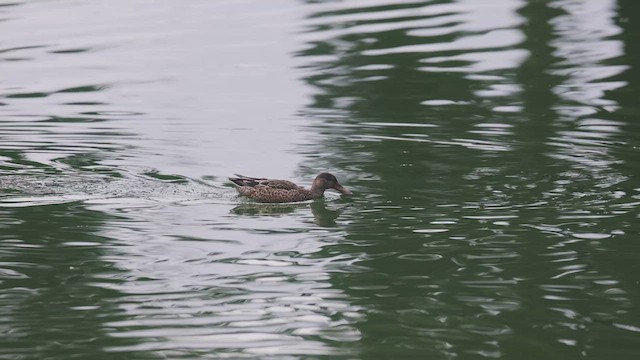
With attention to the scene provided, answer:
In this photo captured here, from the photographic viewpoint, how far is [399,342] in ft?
24.9

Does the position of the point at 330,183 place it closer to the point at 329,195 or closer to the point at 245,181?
the point at 329,195

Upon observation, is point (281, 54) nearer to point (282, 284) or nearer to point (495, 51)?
point (495, 51)

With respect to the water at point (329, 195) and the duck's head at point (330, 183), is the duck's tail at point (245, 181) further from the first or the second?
the duck's head at point (330, 183)

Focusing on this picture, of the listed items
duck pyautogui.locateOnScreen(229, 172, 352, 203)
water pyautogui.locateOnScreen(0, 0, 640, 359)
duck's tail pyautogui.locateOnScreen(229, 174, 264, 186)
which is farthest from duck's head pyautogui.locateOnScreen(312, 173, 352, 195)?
duck's tail pyautogui.locateOnScreen(229, 174, 264, 186)

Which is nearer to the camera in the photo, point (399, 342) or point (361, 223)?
point (399, 342)

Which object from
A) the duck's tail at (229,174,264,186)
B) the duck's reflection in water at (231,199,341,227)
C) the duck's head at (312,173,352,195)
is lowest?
the duck's reflection in water at (231,199,341,227)

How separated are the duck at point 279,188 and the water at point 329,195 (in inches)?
5.1

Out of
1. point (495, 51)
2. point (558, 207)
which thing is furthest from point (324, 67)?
point (558, 207)

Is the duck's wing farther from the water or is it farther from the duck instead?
the water

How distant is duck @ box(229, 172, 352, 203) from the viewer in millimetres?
11123

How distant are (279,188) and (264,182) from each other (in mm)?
143

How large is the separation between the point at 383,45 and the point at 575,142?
613 cm

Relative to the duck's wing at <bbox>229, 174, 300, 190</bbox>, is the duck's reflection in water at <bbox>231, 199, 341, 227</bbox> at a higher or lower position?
lower

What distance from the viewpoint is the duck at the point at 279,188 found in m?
11.1
